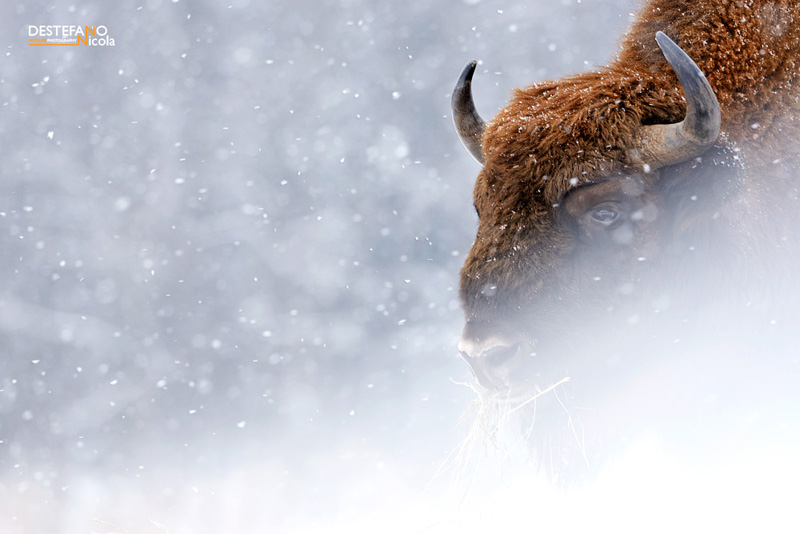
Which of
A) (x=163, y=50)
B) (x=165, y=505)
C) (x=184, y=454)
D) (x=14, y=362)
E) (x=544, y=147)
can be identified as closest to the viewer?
(x=544, y=147)

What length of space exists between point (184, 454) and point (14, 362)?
320cm

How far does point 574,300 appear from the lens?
2.33 metres

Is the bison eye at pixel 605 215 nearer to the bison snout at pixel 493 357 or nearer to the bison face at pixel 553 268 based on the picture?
the bison face at pixel 553 268

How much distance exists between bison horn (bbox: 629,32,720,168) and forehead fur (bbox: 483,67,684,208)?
70 mm

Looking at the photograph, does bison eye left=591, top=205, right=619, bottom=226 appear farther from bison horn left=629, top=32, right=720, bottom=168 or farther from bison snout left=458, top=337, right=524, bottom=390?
bison snout left=458, top=337, right=524, bottom=390

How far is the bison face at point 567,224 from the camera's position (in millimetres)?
2260

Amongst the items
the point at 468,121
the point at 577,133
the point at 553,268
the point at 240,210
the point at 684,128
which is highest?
the point at 240,210

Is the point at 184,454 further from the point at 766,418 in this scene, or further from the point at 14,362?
the point at 766,418

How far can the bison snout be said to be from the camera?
231cm

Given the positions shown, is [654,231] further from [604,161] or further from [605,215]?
[604,161]

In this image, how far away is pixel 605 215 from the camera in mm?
2271

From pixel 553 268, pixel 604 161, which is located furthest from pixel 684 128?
pixel 553 268

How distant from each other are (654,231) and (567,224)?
0.34 m

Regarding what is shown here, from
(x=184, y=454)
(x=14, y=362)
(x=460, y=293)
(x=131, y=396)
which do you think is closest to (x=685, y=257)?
(x=460, y=293)
